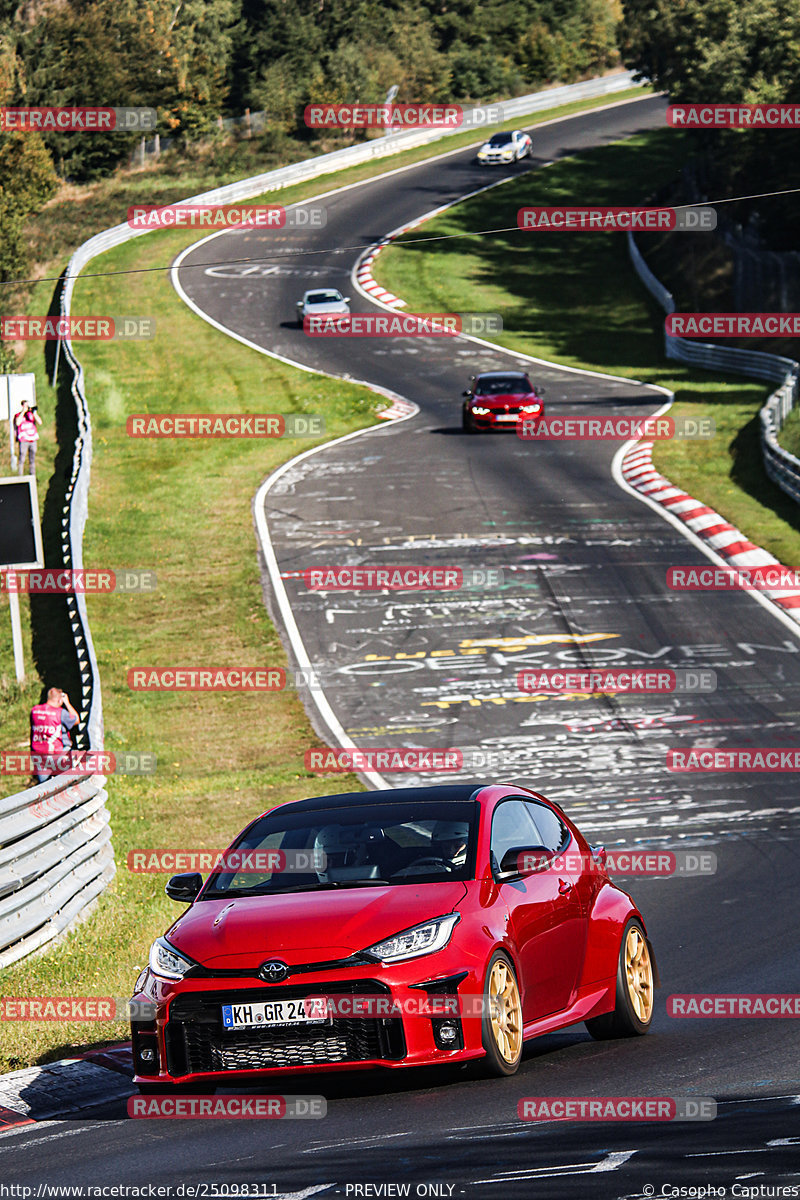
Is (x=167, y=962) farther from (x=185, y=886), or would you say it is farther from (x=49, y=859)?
(x=49, y=859)

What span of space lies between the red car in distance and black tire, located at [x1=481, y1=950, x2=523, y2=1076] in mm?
32170

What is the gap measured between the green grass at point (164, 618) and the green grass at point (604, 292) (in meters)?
8.74

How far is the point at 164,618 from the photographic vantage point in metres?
26.4

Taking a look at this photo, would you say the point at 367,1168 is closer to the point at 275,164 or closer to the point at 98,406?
the point at 98,406

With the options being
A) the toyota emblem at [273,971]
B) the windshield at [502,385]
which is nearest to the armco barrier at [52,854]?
the toyota emblem at [273,971]

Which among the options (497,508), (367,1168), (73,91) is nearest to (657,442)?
(497,508)

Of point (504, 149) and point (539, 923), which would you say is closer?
point (539, 923)

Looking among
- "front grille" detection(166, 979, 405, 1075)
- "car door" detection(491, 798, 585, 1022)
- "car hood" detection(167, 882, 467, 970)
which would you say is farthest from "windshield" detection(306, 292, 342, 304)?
"front grille" detection(166, 979, 405, 1075)

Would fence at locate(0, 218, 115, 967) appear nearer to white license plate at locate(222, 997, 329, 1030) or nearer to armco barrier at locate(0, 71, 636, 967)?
armco barrier at locate(0, 71, 636, 967)

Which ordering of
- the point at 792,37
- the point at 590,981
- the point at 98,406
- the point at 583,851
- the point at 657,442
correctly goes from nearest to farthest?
the point at 590,981
the point at 583,851
the point at 657,442
the point at 98,406
the point at 792,37

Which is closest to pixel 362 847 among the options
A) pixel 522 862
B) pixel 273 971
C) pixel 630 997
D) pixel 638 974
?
pixel 522 862

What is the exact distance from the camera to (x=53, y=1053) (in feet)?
30.6

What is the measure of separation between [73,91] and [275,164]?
442 inches

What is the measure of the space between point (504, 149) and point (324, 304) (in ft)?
87.8
